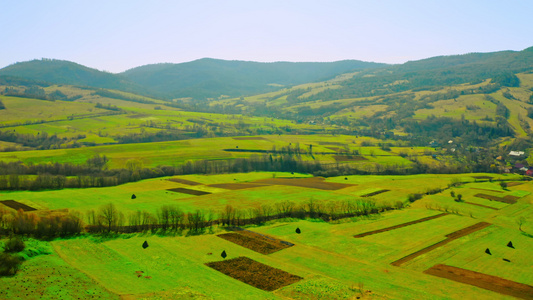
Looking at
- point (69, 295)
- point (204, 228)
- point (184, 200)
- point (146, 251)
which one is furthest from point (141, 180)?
point (69, 295)

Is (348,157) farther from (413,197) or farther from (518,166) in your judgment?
(518,166)

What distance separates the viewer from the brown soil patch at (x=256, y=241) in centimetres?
7219

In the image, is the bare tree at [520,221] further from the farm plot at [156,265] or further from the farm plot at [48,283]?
the farm plot at [48,283]

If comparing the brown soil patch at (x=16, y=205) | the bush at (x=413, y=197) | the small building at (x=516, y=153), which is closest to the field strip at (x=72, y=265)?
the brown soil patch at (x=16, y=205)

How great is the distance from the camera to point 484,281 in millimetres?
59812

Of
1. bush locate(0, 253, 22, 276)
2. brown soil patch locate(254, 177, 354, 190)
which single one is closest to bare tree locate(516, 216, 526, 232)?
brown soil patch locate(254, 177, 354, 190)

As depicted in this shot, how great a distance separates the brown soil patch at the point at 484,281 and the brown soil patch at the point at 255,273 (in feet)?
79.0

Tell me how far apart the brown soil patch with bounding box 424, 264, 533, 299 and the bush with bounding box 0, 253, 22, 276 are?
2394 inches

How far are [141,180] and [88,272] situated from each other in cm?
8008

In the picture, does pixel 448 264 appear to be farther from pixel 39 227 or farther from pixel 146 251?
pixel 39 227

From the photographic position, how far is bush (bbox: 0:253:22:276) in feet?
164

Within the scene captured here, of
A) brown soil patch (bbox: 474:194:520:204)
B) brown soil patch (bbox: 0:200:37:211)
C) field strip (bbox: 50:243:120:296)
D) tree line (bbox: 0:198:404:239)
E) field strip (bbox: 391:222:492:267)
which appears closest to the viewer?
field strip (bbox: 50:243:120:296)

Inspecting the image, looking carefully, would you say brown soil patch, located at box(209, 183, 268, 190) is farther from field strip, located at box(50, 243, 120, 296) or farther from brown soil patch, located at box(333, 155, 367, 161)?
field strip, located at box(50, 243, 120, 296)

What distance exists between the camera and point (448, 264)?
6644cm
